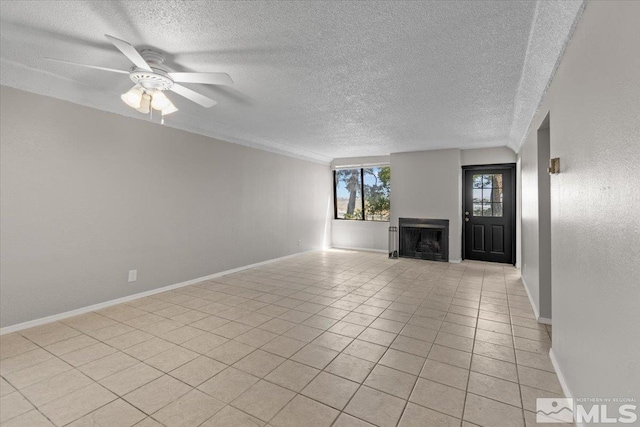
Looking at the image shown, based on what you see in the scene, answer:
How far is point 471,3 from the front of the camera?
173cm

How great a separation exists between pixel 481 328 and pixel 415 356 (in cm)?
98

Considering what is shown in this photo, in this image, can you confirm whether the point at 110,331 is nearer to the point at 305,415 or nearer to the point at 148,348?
the point at 148,348

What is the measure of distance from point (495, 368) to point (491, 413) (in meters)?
0.56

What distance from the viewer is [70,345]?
8.25ft

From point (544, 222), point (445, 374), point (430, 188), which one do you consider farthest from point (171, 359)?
point (430, 188)

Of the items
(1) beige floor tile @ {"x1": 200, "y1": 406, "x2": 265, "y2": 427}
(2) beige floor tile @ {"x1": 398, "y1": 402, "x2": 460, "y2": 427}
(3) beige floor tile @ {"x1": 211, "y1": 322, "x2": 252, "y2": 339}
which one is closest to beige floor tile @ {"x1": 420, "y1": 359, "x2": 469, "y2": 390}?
(2) beige floor tile @ {"x1": 398, "y1": 402, "x2": 460, "y2": 427}

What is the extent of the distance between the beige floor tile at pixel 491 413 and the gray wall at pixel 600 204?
375mm

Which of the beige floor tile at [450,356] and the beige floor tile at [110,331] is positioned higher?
the beige floor tile at [110,331]

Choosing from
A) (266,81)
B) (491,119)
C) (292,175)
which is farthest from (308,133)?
(491,119)

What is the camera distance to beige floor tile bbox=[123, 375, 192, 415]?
70.4 inches

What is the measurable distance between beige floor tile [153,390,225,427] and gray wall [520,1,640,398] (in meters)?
2.01

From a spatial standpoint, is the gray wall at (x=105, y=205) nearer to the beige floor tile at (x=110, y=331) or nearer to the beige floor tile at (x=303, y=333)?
the beige floor tile at (x=110, y=331)

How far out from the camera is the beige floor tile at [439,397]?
1.75 metres

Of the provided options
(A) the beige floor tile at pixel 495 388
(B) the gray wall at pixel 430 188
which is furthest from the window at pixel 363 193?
(A) the beige floor tile at pixel 495 388
